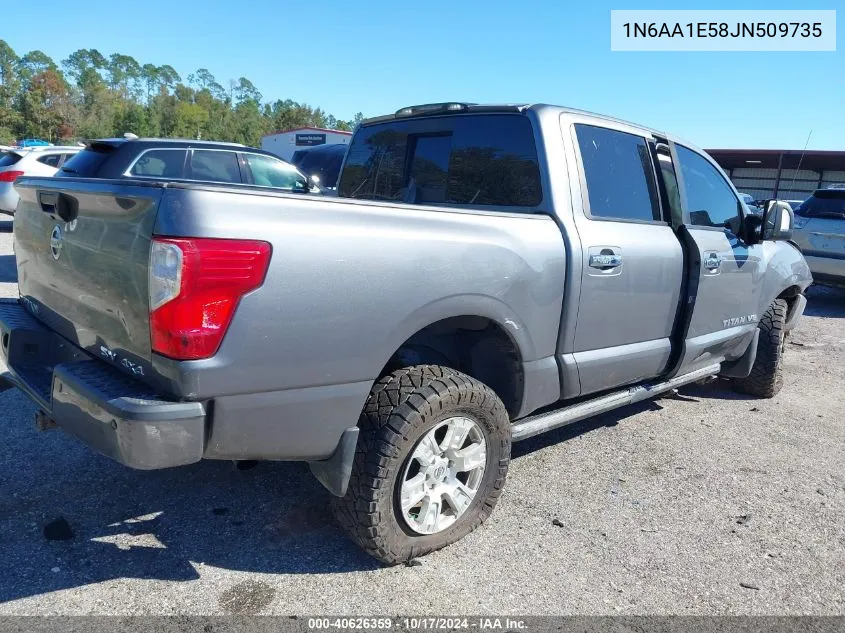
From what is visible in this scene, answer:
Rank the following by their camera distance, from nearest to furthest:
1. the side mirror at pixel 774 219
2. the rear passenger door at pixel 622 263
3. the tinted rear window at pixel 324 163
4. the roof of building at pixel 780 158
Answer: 1. the rear passenger door at pixel 622 263
2. the side mirror at pixel 774 219
3. the tinted rear window at pixel 324 163
4. the roof of building at pixel 780 158

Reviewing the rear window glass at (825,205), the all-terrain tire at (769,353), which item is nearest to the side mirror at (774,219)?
the all-terrain tire at (769,353)

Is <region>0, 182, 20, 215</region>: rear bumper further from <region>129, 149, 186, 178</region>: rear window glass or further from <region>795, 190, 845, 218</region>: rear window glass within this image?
<region>795, 190, 845, 218</region>: rear window glass

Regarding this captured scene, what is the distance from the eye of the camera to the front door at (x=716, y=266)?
13.6ft

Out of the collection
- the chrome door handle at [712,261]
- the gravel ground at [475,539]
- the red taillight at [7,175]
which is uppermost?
the red taillight at [7,175]

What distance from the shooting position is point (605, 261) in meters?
3.40

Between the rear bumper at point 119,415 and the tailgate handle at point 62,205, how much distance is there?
55cm

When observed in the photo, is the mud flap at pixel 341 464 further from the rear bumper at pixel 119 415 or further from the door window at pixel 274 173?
the door window at pixel 274 173

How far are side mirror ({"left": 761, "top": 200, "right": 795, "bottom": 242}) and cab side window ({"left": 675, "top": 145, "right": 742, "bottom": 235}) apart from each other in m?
0.17

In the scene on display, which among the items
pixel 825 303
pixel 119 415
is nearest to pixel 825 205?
pixel 825 303

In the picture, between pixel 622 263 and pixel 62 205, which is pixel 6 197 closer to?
pixel 62 205

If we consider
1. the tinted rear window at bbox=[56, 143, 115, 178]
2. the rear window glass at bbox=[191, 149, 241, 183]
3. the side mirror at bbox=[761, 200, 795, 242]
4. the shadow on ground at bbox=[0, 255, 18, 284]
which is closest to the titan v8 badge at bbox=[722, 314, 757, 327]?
the side mirror at bbox=[761, 200, 795, 242]

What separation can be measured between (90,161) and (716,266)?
6804 mm

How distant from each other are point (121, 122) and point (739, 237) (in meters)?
89.5

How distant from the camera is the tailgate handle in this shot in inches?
103
